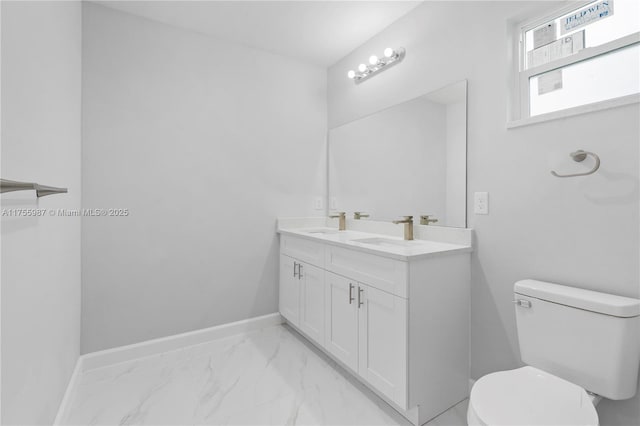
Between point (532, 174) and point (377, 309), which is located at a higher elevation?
point (532, 174)

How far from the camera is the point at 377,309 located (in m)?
1.60

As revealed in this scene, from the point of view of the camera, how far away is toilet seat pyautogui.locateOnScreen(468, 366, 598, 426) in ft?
3.09

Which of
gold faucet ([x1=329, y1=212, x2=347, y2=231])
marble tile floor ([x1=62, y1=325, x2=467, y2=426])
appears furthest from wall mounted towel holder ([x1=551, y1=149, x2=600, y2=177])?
gold faucet ([x1=329, y1=212, x2=347, y2=231])

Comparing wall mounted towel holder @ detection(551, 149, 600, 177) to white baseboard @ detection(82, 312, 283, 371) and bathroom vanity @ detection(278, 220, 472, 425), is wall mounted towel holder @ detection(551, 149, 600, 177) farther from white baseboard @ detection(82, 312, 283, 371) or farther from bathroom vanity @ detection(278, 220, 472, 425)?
white baseboard @ detection(82, 312, 283, 371)

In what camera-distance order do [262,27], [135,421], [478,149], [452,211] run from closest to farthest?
1. [135,421]
2. [478,149]
3. [452,211]
4. [262,27]

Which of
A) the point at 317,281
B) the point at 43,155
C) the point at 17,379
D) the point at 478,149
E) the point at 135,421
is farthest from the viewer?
the point at 317,281

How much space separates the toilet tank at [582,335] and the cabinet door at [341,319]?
2.63ft

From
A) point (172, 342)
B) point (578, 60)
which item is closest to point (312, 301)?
point (172, 342)

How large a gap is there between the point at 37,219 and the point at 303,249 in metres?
1.50

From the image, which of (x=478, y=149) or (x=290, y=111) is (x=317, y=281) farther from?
(x=290, y=111)

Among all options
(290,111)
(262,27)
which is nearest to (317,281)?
(290,111)

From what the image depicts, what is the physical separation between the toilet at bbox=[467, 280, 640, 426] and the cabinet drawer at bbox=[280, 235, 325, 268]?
3.83ft

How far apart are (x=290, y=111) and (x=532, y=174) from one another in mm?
1941

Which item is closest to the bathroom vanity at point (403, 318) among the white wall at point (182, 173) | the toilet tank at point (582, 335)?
the toilet tank at point (582, 335)
